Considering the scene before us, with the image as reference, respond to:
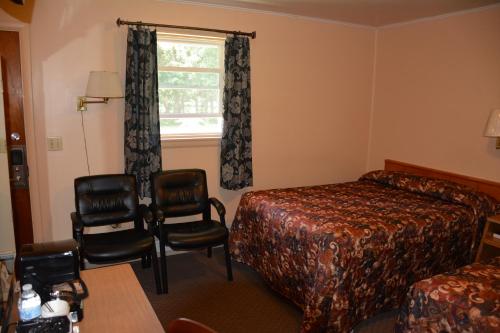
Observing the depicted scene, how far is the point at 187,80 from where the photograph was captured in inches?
156

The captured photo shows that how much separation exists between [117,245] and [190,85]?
1.81 meters

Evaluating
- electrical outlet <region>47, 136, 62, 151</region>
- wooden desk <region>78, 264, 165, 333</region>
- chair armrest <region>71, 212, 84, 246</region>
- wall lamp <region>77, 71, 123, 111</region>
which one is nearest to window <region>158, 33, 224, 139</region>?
wall lamp <region>77, 71, 123, 111</region>

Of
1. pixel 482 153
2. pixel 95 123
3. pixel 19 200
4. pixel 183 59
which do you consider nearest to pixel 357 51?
pixel 482 153

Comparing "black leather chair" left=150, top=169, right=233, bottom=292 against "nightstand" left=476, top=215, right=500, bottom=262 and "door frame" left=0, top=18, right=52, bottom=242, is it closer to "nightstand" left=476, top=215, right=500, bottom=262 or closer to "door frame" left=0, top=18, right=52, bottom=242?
"door frame" left=0, top=18, right=52, bottom=242

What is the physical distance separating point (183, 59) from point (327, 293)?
263 centimetres

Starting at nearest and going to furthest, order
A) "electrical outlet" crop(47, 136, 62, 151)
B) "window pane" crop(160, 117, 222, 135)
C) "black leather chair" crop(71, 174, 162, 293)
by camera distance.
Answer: "black leather chair" crop(71, 174, 162, 293) < "electrical outlet" crop(47, 136, 62, 151) < "window pane" crop(160, 117, 222, 135)

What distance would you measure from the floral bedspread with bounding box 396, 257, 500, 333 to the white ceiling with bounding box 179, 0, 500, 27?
8.26ft

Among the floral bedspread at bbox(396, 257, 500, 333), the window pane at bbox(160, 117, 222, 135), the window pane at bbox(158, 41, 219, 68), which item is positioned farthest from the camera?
the window pane at bbox(160, 117, 222, 135)

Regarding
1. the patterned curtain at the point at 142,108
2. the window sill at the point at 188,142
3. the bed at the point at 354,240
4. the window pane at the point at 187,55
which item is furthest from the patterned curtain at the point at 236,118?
the patterned curtain at the point at 142,108

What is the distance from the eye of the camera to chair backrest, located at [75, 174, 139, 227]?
10.5 ft

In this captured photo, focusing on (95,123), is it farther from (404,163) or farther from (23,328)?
(404,163)

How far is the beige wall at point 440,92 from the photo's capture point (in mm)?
3715

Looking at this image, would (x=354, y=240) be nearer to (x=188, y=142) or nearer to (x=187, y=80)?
(x=188, y=142)

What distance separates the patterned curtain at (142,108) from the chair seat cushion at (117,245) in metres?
0.61
